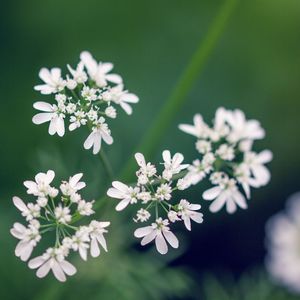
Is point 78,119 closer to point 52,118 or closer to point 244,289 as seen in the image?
point 52,118

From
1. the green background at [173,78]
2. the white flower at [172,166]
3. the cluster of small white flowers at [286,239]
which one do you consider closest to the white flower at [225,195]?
the white flower at [172,166]

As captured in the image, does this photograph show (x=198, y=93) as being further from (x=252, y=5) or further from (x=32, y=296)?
(x=32, y=296)

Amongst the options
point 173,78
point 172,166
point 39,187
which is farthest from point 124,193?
point 173,78

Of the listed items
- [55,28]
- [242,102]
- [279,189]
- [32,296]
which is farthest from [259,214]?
[55,28]

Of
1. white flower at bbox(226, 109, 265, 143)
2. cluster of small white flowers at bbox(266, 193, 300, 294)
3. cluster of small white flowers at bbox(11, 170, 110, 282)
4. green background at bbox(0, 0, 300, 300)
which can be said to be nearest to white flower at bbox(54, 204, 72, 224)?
cluster of small white flowers at bbox(11, 170, 110, 282)

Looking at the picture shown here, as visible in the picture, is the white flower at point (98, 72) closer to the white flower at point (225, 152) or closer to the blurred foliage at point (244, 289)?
the white flower at point (225, 152)
